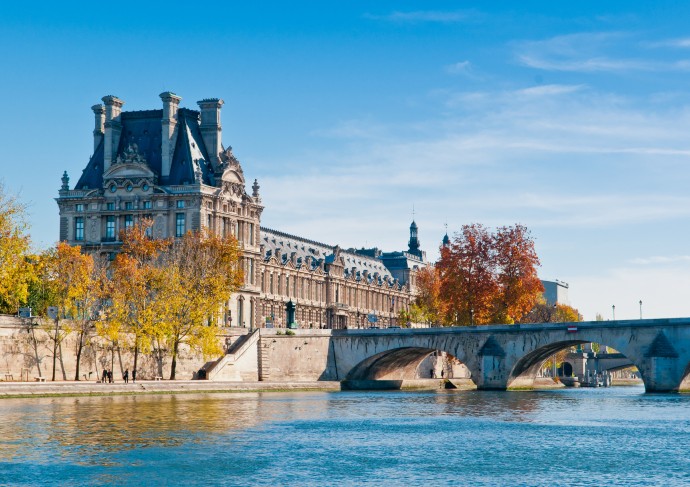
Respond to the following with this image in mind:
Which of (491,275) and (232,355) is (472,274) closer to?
(491,275)

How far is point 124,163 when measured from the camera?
123562mm

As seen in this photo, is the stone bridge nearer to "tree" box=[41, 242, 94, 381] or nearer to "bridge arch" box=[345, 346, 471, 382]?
"bridge arch" box=[345, 346, 471, 382]

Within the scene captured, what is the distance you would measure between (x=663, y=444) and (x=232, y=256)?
6340cm

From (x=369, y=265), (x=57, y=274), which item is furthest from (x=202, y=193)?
(x=369, y=265)

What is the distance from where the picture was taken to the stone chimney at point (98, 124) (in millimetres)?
129000

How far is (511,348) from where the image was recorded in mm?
108688

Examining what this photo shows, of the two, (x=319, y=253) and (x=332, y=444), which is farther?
(x=319, y=253)

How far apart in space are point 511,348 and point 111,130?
158 feet

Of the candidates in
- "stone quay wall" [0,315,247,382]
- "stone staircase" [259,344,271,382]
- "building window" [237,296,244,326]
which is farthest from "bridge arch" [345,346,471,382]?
"stone quay wall" [0,315,247,382]

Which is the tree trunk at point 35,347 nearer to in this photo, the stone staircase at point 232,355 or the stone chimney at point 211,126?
the stone staircase at point 232,355

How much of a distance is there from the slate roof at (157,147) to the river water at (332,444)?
47.3 metres

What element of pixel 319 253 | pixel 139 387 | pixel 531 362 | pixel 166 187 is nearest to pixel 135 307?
pixel 139 387

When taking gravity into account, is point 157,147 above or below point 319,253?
above

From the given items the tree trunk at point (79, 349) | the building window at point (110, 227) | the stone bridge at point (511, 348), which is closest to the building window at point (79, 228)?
the building window at point (110, 227)
